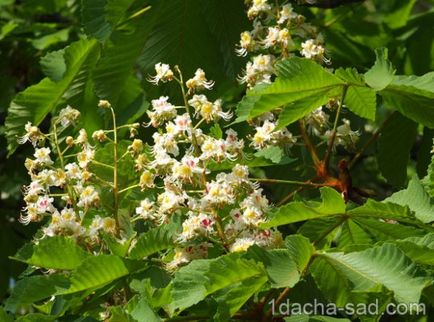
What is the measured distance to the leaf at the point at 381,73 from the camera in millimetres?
2189

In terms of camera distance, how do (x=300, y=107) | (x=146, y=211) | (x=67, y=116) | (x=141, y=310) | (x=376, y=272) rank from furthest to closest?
(x=67, y=116), (x=300, y=107), (x=146, y=211), (x=141, y=310), (x=376, y=272)

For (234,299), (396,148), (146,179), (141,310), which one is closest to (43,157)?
(146,179)

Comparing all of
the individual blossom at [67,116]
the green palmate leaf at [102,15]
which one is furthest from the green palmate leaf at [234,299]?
the green palmate leaf at [102,15]

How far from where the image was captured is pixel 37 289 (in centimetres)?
208

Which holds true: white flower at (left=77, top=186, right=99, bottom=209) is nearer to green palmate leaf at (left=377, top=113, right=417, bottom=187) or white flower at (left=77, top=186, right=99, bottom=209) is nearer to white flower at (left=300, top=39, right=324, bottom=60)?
white flower at (left=300, top=39, right=324, bottom=60)

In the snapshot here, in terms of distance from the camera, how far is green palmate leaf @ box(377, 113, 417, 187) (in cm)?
315

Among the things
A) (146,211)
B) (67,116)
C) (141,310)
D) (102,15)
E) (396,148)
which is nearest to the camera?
(141,310)

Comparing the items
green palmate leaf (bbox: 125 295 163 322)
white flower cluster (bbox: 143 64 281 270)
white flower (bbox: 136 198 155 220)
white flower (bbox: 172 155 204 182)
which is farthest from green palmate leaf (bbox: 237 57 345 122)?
green palmate leaf (bbox: 125 295 163 322)

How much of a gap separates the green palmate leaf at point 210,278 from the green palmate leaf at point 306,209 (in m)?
0.14

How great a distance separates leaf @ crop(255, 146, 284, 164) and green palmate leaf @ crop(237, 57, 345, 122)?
0.19 metres

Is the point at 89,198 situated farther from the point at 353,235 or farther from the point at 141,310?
the point at 353,235

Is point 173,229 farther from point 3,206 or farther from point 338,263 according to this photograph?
point 3,206

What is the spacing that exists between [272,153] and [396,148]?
85 cm

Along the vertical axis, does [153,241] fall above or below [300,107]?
below
